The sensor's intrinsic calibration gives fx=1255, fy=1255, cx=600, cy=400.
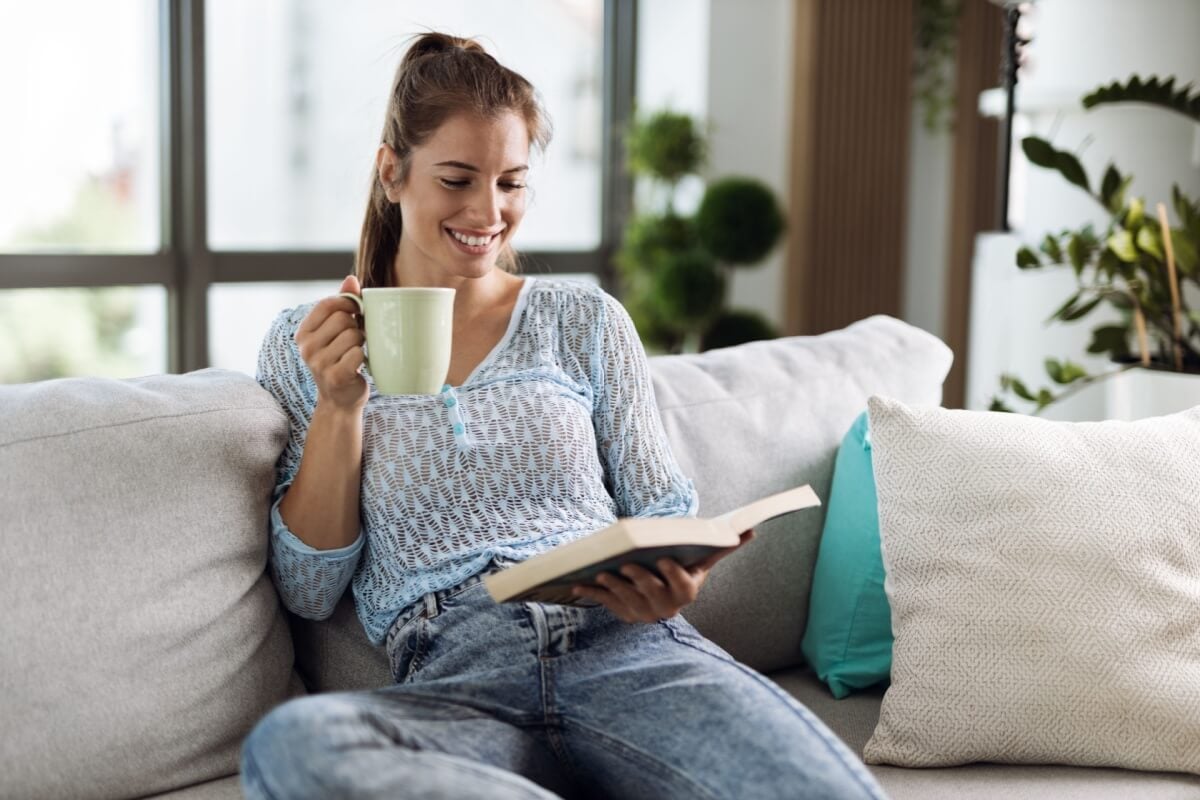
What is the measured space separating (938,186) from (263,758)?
4958mm

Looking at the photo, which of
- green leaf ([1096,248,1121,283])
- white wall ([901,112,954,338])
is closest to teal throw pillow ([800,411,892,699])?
green leaf ([1096,248,1121,283])

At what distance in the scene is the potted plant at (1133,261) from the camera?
91.3 inches

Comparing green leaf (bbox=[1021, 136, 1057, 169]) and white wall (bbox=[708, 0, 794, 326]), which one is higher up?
white wall (bbox=[708, 0, 794, 326])

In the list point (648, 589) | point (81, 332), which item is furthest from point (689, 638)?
point (81, 332)

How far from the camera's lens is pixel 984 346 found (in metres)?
3.46

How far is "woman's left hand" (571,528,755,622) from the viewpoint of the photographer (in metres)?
1.22

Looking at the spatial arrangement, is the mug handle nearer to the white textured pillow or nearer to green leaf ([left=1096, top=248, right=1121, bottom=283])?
the white textured pillow

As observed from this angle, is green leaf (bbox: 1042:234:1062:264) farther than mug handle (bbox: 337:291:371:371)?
Yes

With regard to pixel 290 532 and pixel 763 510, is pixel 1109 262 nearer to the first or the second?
pixel 763 510

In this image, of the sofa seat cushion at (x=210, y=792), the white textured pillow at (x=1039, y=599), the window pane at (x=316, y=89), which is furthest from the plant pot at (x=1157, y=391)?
the window pane at (x=316, y=89)

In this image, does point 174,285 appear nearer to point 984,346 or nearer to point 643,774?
point 984,346

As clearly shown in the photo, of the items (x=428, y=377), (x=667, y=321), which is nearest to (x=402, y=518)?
(x=428, y=377)

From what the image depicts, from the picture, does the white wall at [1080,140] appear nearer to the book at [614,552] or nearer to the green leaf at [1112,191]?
the green leaf at [1112,191]

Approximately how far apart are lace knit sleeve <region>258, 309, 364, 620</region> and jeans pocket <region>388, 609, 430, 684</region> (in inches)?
4.3
